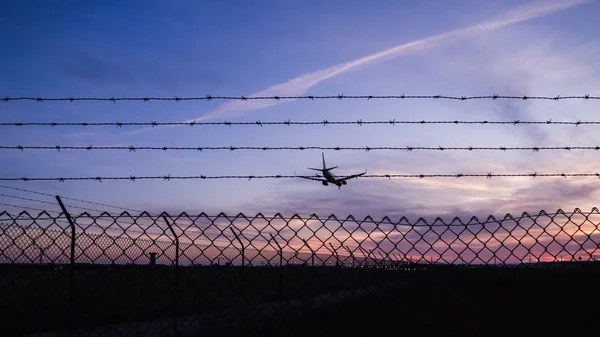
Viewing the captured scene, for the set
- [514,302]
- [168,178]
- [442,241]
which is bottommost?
[514,302]

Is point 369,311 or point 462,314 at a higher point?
point 369,311

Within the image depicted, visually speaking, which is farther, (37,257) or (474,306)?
(474,306)

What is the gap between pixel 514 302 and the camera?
49.0 feet

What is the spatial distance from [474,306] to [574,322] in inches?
124

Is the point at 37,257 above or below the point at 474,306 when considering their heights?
above

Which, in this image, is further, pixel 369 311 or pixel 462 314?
pixel 369 311

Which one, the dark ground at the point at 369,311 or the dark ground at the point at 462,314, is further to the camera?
the dark ground at the point at 462,314

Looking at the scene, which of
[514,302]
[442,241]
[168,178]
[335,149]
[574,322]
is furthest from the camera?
[514,302]

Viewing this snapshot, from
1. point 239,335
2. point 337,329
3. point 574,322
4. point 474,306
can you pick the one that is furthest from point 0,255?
point 474,306

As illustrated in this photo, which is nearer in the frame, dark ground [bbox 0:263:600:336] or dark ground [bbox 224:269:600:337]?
dark ground [bbox 0:263:600:336]

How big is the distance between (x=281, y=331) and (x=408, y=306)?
667cm

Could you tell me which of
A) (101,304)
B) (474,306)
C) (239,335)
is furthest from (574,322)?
(101,304)

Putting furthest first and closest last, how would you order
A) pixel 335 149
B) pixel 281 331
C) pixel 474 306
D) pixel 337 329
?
pixel 474 306, pixel 337 329, pixel 281 331, pixel 335 149

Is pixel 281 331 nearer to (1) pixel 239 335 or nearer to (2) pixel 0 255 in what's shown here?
(1) pixel 239 335
